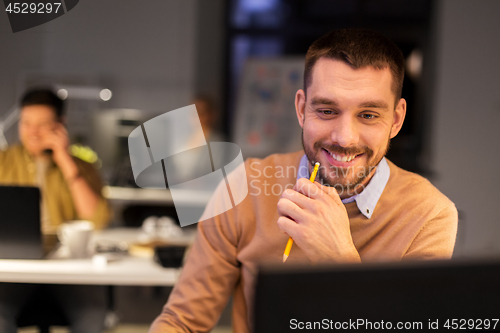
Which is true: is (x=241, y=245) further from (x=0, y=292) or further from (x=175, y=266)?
(x=0, y=292)

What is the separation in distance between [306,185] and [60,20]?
595 millimetres

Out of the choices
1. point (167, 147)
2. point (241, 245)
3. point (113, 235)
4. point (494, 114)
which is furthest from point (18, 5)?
point (494, 114)

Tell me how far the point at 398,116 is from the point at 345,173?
0.14m

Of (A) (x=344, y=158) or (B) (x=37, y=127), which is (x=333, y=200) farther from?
(B) (x=37, y=127)

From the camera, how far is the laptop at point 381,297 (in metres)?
0.32

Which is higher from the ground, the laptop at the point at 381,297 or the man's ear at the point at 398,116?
the man's ear at the point at 398,116

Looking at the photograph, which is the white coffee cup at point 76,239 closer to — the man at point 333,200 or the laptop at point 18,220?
the laptop at point 18,220

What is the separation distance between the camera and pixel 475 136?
123cm

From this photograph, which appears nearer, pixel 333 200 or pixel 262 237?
pixel 333 200

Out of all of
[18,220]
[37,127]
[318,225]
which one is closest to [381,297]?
[318,225]

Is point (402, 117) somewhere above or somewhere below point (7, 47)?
below

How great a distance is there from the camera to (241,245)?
864 millimetres

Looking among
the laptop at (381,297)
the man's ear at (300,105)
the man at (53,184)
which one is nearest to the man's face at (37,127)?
the man at (53,184)

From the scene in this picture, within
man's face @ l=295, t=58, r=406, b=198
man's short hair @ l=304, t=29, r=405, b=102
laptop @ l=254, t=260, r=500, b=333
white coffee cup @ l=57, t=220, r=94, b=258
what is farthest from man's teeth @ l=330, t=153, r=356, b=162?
white coffee cup @ l=57, t=220, r=94, b=258
